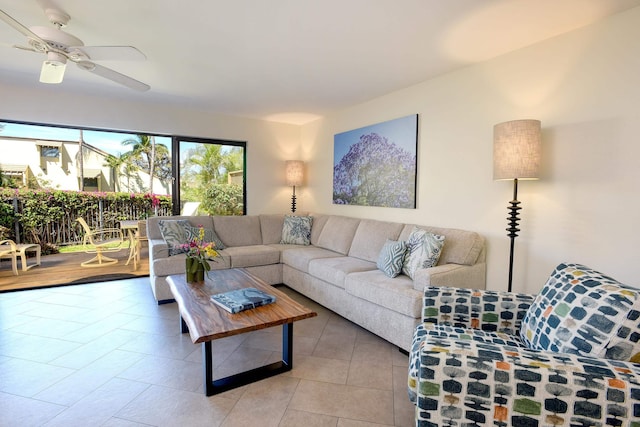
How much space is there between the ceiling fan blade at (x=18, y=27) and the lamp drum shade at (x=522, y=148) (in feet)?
10.1

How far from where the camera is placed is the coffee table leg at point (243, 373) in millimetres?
1949

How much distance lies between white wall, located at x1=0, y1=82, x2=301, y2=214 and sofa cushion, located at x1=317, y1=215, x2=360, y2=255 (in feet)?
4.90

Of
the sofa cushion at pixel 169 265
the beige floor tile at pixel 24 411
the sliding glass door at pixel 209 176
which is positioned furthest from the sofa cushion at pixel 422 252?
the sliding glass door at pixel 209 176

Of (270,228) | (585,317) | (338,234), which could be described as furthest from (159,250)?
(585,317)

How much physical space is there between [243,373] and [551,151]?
9.01ft

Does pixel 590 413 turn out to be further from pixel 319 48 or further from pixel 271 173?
pixel 271 173

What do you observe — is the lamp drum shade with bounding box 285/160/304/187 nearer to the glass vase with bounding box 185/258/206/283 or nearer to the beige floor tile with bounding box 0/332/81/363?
the glass vase with bounding box 185/258/206/283

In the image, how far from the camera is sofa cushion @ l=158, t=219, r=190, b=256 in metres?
3.61

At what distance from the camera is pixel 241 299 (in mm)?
2236

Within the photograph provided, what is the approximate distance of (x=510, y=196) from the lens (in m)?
2.69

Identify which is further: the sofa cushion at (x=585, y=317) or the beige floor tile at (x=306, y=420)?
the beige floor tile at (x=306, y=420)

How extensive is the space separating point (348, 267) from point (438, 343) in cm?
194

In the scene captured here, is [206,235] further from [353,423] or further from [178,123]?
[353,423]

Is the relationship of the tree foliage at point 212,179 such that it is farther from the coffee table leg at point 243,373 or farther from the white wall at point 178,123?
the coffee table leg at point 243,373
